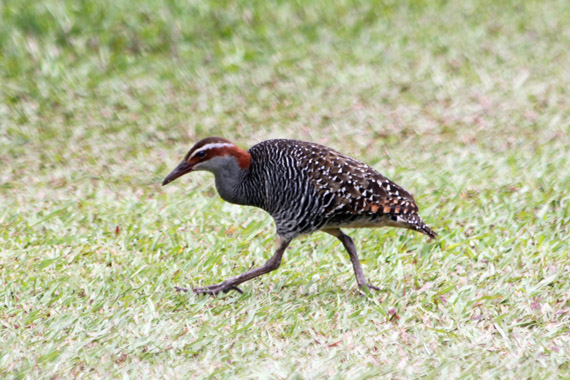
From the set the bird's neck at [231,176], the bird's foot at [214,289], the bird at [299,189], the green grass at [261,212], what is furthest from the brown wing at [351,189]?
the bird's foot at [214,289]

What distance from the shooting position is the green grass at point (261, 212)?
5137 mm

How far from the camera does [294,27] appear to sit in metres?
11.2

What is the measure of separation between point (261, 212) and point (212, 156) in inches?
74.7

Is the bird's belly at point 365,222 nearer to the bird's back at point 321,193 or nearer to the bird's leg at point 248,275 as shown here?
the bird's back at point 321,193

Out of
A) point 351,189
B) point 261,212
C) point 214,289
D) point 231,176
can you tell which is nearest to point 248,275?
point 214,289

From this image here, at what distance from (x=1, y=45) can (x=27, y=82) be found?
80 centimetres

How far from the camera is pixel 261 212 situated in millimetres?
7555

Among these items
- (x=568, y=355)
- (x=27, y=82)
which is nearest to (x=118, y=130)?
(x=27, y=82)

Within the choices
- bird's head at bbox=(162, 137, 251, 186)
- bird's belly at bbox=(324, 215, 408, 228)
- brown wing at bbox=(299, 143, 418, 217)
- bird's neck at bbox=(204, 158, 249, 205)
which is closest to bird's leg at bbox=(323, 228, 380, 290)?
bird's belly at bbox=(324, 215, 408, 228)

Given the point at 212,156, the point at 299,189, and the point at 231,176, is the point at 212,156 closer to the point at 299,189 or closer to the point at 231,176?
the point at 231,176

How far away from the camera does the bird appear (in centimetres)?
558

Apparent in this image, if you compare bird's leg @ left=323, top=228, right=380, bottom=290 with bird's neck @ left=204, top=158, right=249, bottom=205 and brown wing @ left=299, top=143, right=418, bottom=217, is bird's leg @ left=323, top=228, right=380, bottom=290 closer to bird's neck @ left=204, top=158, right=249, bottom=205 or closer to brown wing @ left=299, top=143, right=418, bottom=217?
brown wing @ left=299, top=143, right=418, bottom=217

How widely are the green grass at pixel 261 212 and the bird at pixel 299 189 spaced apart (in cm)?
52

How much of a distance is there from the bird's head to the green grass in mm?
882
